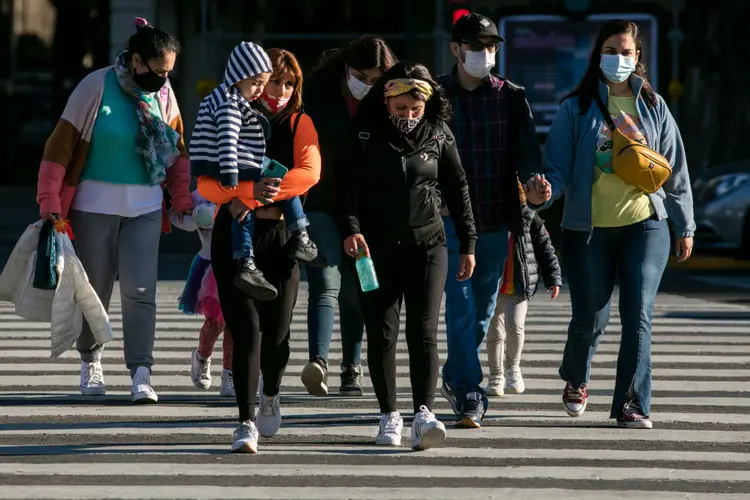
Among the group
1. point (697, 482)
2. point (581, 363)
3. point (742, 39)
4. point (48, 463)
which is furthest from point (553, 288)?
point (742, 39)

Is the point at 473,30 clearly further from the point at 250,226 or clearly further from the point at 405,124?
Answer: the point at 250,226

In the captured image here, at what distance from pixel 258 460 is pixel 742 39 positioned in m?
19.9

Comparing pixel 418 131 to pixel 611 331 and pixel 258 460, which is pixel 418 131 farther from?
pixel 611 331

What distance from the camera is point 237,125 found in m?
7.27

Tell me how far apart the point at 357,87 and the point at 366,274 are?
170cm

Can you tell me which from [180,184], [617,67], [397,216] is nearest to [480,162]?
[617,67]

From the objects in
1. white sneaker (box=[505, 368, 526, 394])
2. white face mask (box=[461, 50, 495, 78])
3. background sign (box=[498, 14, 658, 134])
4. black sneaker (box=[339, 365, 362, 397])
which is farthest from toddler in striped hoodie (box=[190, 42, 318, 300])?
background sign (box=[498, 14, 658, 134])

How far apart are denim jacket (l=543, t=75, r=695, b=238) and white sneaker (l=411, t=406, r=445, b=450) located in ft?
4.30

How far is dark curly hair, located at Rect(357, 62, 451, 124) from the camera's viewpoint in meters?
7.56

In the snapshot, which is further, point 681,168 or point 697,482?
point 681,168

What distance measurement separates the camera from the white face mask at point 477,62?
Result: 26.7ft

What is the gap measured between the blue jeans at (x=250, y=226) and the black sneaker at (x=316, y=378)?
1.61 meters

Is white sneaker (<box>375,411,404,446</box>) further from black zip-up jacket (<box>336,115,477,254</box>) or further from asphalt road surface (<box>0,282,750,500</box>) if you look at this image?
black zip-up jacket (<box>336,115,477,254</box>)

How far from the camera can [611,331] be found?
12078 mm
